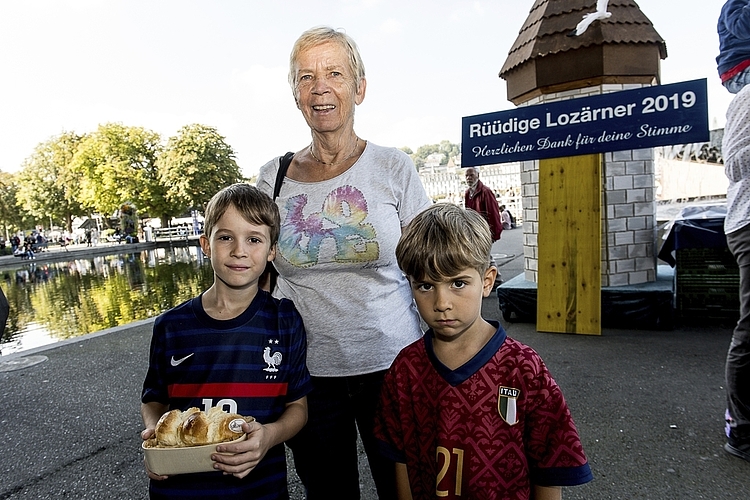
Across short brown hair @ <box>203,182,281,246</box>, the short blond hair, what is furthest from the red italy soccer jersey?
the short blond hair

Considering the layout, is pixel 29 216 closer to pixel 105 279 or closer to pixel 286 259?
pixel 105 279

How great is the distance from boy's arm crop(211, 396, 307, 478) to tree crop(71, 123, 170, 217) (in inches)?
1663

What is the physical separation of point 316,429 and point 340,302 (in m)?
0.47

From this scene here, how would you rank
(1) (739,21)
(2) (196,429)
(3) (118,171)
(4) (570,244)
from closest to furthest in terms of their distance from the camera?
(2) (196,429), (1) (739,21), (4) (570,244), (3) (118,171)

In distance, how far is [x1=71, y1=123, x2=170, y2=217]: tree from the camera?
1559 inches

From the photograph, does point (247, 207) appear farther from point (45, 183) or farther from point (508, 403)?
point (45, 183)

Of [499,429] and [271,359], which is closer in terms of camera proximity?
[499,429]

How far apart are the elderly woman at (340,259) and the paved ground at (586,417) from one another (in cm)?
104

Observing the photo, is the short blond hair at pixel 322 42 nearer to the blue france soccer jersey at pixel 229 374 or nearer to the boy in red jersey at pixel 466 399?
the boy in red jersey at pixel 466 399

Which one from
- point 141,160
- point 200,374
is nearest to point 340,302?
point 200,374

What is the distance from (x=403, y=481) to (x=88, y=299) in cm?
1148

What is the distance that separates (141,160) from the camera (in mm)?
41125

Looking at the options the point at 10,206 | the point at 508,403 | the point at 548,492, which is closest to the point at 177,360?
the point at 508,403

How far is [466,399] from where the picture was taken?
4.48 ft
